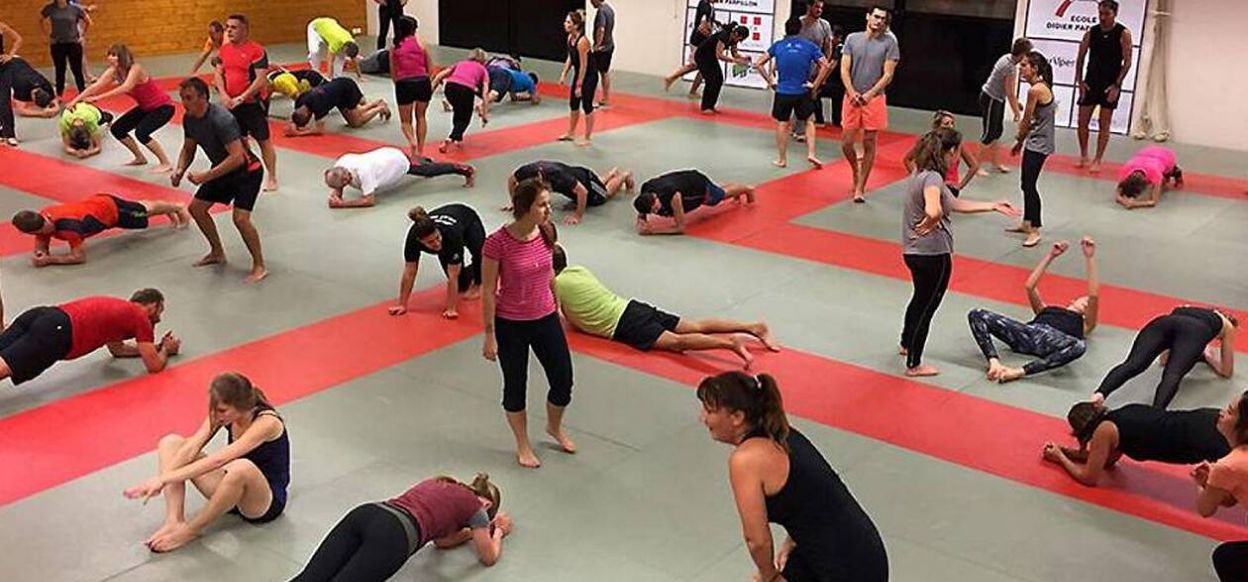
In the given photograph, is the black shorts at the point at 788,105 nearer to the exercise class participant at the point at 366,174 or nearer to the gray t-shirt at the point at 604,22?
the gray t-shirt at the point at 604,22

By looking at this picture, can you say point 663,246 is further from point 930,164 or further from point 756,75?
point 756,75

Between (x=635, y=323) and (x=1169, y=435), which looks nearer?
(x=1169, y=435)

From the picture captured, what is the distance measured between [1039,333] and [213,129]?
6.20 metres

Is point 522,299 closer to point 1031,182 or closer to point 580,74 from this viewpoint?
point 1031,182

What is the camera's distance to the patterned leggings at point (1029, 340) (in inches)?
301

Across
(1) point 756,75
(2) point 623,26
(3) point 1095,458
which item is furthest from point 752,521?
(2) point 623,26

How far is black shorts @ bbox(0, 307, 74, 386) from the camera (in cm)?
682

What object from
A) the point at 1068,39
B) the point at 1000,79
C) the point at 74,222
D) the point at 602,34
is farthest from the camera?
the point at 1068,39

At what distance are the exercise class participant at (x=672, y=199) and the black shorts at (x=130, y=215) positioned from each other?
425 centimetres

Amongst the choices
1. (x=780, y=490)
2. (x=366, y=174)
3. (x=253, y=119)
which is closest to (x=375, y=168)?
(x=366, y=174)

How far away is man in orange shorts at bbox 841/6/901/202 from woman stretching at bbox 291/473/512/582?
695 centimetres

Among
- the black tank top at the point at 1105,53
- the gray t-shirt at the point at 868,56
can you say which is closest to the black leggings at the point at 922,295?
the gray t-shirt at the point at 868,56

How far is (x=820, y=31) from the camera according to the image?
46.4ft

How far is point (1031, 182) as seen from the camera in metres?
10.3
